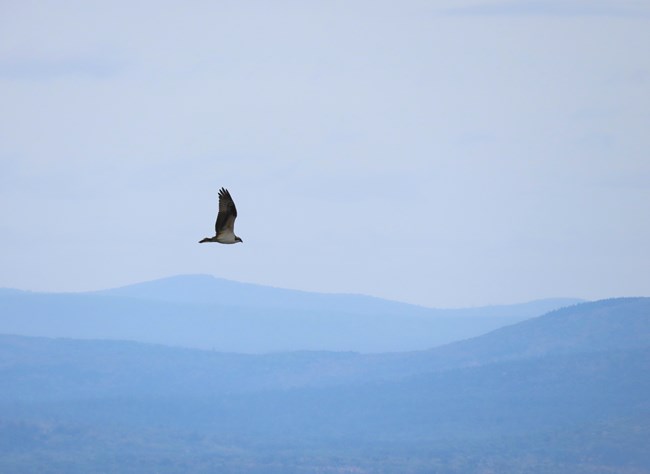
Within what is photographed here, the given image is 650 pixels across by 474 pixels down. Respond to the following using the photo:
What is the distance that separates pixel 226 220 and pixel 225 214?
0.21 meters

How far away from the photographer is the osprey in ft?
147

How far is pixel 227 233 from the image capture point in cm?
4494

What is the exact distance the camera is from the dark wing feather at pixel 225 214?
45.1 m

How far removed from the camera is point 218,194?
1791 inches

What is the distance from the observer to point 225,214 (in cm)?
4519

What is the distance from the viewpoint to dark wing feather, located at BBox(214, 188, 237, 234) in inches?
1774

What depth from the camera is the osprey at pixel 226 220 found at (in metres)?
44.9

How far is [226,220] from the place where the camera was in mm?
45094

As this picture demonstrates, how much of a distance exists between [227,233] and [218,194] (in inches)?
54.8
